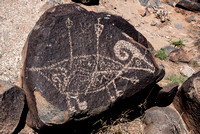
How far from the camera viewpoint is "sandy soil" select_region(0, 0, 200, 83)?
343 centimetres

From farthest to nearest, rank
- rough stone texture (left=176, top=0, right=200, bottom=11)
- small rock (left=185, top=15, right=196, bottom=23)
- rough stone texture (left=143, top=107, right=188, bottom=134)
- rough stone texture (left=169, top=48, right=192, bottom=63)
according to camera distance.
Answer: rough stone texture (left=176, top=0, right=200, bottom=11)
small rock (left=185, top=15, right=196, bottom=23)
rough stone texture (left=169, top=48, right=192, bottom=63)
rough stone texture (left=143, top=107, right=188, bottom=134)

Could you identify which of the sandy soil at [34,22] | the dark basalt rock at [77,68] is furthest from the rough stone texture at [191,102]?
the sandy soil at [34,22]

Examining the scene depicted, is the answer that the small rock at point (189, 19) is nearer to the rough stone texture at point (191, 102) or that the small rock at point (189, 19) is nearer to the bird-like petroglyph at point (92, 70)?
the rough stone texture at point (191, 102)

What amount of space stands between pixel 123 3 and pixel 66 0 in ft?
4.81

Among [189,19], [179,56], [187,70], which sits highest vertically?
[189,19]

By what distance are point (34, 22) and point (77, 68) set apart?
1.73m

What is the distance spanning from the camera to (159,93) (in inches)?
134

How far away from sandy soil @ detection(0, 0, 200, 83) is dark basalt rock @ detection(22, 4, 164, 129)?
71 centimetres

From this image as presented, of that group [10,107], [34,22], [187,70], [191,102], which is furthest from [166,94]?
[34,22]

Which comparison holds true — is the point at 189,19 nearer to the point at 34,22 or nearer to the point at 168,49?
the point at 168,49

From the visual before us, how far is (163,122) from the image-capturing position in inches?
126

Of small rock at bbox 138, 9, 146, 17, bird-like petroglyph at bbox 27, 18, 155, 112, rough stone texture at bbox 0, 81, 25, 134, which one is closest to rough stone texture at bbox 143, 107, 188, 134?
bird-like petroglyph at bbox 27, 18, 155, 112

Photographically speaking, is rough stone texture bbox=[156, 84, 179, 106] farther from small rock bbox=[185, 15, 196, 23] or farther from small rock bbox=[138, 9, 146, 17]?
small rock bbox=[185, 15, 196, 23]

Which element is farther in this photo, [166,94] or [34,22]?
[34,22]
